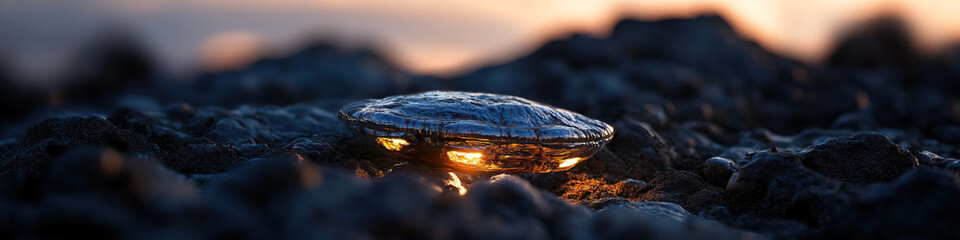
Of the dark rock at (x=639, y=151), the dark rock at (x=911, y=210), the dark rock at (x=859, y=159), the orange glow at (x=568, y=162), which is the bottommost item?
the dark rock at (x=639, y=151)

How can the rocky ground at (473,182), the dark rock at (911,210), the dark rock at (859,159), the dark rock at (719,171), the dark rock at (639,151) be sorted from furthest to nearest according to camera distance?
the dark rock at (639,151) → the dark rock at (719,171) → the dark rock at (859,159) → the dark rock at (911,210) → the rocky ground at (473,182)

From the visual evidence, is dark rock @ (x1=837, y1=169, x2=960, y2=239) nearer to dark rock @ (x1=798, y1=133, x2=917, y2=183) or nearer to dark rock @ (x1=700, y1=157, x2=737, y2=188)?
dark rock @ (x1=798, y1=133, x2=917, y2=183)

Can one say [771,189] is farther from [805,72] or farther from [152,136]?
[805,72]

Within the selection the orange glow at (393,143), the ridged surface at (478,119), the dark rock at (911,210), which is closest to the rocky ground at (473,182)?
the dark rock at (911,210)

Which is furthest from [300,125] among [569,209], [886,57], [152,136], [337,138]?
[886,57]

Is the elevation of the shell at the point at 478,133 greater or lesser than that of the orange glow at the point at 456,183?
greater

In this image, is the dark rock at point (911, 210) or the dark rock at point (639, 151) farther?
the dark rock at point (639, 151)

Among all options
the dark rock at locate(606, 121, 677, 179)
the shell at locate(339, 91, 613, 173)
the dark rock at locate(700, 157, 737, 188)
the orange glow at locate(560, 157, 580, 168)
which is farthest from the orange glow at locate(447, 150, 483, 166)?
the dark rock at locate(700, 157, 737, 188)

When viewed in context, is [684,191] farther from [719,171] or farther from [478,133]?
[478,133]

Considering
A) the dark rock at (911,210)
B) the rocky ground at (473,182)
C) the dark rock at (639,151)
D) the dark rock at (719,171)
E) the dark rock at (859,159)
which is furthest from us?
the dark rock at (639,151)

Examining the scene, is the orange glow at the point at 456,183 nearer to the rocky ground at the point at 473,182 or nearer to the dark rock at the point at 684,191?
the rocky ground at the point at 473,182
